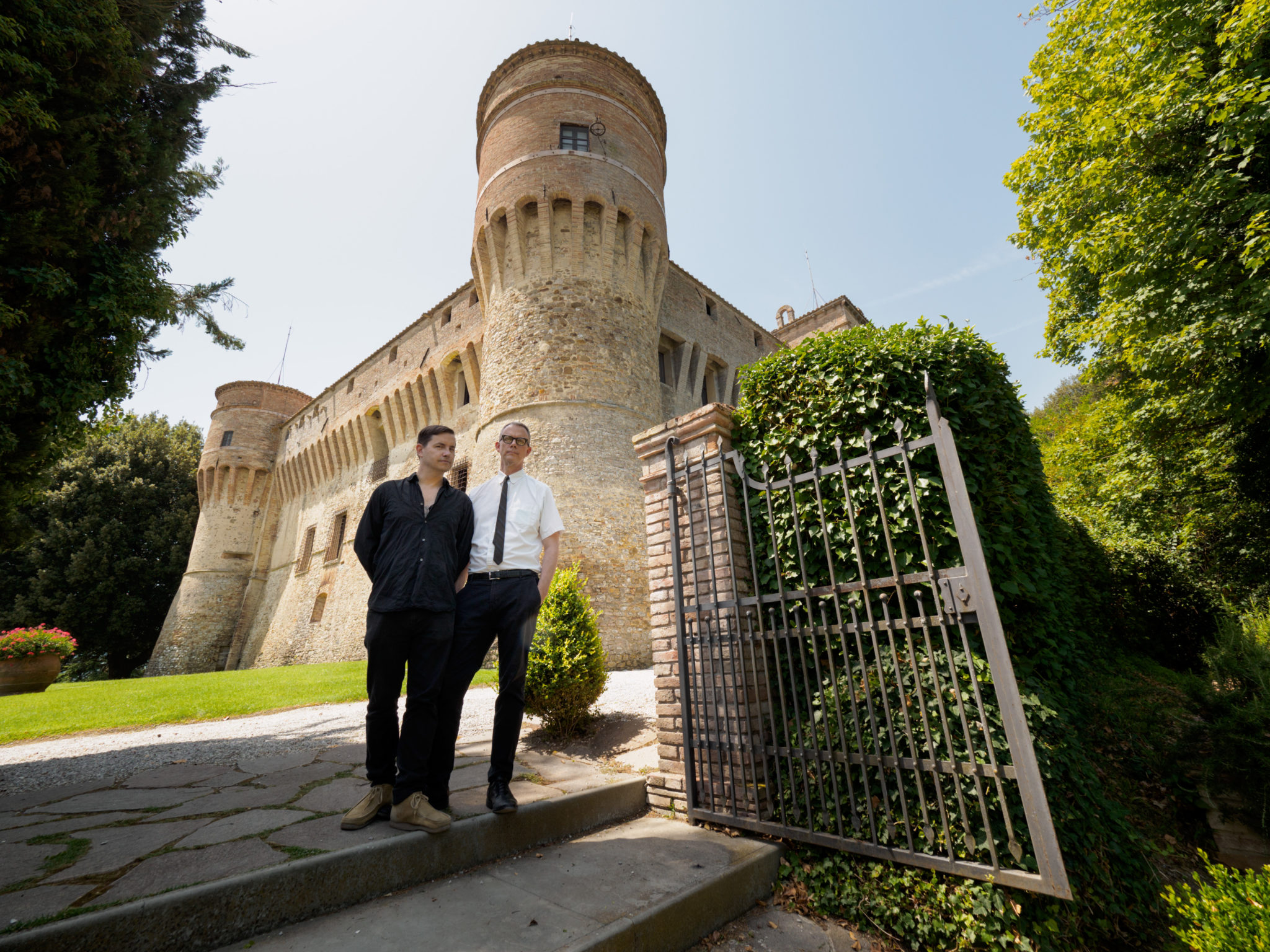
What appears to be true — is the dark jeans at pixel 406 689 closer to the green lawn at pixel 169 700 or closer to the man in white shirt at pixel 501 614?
the man in white shirt at pixel 501 614

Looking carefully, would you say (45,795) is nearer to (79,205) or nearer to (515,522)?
(515,522)

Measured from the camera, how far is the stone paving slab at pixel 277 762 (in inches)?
141

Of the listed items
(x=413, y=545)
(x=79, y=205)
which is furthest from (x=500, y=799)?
(x=79, y=205)

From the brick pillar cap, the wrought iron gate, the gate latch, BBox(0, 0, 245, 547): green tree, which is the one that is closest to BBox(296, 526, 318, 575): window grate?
BBox(0, 0, 245, 547): green tree

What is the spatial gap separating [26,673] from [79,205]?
12.1 metres

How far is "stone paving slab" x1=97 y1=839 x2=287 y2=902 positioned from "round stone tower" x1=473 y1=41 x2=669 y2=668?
9097 mm

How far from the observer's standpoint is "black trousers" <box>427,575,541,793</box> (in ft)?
8.46

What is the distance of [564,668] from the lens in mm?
4648

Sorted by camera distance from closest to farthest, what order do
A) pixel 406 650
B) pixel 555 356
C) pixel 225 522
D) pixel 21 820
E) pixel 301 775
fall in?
1. pixel 406 650
2. pixel 21 820
3. pixel 301 775
4. pixel 555 356
5. pixel 225 522

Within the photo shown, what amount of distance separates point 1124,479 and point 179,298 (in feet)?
47.9

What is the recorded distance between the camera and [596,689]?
4809 mm

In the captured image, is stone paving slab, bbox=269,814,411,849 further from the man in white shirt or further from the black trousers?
the black trousers

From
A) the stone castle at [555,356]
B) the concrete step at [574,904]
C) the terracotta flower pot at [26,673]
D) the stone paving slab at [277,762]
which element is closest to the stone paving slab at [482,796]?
the concrete step at [574,904]

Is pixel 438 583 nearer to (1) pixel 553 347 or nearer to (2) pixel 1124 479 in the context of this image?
(1) pixel 553 347
